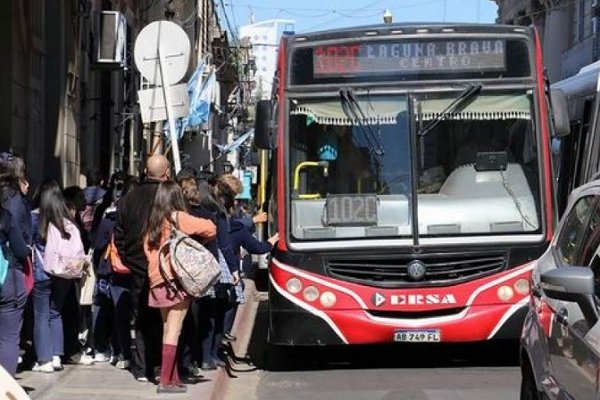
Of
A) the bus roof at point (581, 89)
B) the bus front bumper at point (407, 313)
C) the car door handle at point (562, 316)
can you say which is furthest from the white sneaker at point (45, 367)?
the bus roof at point (581, 89)

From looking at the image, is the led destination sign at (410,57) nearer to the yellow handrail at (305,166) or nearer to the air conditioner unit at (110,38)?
the yellow handrail at (305,166)

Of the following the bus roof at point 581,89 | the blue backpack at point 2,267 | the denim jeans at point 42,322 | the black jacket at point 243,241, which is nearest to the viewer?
the blue backpack at point 2,267

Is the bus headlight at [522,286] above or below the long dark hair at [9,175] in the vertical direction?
below

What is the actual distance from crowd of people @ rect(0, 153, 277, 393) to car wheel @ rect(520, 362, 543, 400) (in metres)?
2.83

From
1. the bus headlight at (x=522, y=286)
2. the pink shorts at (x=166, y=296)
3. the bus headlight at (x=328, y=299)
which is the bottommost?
the bus headlight at (x=328, y=299)

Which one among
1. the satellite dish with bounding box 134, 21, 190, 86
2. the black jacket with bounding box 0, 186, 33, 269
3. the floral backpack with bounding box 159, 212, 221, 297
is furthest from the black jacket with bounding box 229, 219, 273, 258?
the black jacket with bounding box 0, 186, 33, 269

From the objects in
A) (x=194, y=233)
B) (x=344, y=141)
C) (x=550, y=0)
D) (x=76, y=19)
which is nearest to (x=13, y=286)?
(x=194, y=233)

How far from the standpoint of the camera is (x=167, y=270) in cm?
812

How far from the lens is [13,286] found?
306 inches

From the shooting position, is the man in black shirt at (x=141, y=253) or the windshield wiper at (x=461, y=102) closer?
the man in black shirt at (x=141, y=253)

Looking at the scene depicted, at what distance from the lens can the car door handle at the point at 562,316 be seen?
17.1 ft

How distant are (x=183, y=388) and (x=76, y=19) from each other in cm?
992

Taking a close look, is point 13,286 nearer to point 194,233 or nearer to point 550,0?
point 194,233

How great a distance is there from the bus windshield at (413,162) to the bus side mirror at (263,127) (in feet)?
0.72
